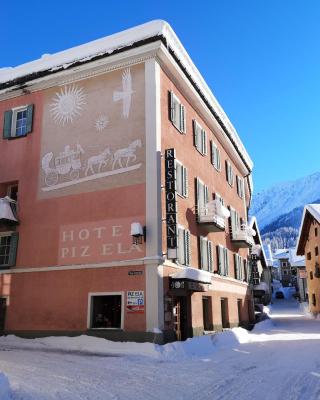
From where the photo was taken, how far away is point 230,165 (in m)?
30.5

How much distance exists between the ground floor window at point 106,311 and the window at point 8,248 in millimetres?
4771

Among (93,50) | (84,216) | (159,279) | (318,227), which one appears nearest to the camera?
(159,279)

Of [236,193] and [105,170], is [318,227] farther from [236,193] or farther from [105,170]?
[105,170]

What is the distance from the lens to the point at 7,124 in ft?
72.2

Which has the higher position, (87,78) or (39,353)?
(87,78)

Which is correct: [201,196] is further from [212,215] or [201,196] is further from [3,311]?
[3,311]

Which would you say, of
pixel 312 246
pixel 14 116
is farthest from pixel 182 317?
pixel 312 246

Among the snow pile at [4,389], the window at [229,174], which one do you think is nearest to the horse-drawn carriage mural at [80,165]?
the snow pile at [4,389]

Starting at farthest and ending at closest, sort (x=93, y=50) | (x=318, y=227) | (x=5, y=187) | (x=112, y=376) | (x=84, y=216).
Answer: (x=318, y=227), (x=5, y=187), (x=93, y=50), (x=84, y=216), (x=112, y=376)

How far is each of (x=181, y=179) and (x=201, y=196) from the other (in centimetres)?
255

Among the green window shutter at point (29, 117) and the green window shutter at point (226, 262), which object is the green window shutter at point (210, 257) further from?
the green window shutter at point (29, 117)

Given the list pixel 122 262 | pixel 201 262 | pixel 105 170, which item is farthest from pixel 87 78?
pixel 201 262

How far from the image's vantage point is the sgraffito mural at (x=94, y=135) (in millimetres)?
18688

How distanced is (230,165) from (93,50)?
46.0 feet
